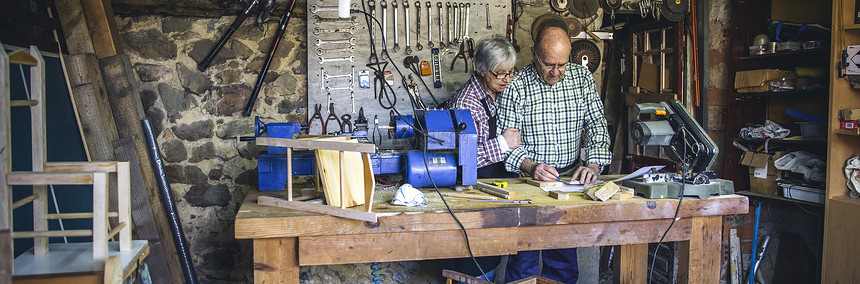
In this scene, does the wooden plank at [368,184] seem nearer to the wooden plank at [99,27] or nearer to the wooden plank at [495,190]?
the wooden plank at [495,190]

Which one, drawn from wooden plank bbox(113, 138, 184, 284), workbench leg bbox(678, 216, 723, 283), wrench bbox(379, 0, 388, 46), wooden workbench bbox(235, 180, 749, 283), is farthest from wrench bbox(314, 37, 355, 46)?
workbench leg bbox(678, 216, 723, 283)

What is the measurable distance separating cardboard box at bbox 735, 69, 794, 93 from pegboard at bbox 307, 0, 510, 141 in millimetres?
1835

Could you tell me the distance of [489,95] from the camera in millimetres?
3047

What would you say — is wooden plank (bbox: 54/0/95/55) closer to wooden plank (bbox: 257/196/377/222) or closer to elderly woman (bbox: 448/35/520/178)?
wooden plank (bbox: 257/196/377/222)

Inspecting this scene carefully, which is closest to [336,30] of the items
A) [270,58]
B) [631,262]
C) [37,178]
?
[270,58]

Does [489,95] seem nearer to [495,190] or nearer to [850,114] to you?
[495,190]

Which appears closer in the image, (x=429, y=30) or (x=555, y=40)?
(x=555, y=40)

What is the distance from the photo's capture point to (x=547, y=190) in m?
2.45

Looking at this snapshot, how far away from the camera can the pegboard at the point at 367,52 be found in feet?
11.8

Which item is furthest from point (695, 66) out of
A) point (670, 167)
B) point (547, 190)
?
point (547, 190)

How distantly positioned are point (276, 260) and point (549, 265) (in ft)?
5.60

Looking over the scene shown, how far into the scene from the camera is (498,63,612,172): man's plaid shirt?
10.1 feet

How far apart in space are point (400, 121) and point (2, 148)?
1415mm

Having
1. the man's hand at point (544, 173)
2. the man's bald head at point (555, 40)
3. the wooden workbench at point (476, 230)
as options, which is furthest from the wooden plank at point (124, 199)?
the man's bald head at point (555, 40)
